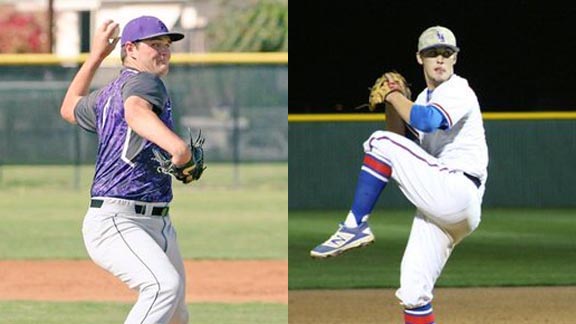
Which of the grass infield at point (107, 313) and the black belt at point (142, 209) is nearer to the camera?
the black belt at point (142, 209)

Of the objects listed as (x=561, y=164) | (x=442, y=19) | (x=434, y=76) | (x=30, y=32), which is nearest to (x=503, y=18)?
(x=442, y=19)

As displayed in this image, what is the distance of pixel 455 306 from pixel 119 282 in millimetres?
3257

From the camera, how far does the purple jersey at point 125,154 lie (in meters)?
4.93

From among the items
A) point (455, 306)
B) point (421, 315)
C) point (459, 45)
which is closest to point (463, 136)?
point (421, 315)

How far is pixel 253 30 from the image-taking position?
3575 cm

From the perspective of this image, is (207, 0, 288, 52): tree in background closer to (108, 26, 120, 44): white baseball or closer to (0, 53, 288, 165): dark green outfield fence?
(0, 53, 288, 165): dark green outfield fence

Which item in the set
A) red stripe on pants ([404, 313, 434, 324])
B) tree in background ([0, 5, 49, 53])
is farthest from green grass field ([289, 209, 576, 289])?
tree in background ([0, 5, 49, 53])

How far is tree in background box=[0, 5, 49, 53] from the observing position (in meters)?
35.5

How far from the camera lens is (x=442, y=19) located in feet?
68.9

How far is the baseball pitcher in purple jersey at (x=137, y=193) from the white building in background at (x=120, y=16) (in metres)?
30.6

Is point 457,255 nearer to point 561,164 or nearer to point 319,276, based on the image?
point 319,276

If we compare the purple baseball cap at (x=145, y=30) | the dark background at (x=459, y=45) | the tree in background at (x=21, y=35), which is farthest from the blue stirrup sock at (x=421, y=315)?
the tree in background at (x=21, y=35)

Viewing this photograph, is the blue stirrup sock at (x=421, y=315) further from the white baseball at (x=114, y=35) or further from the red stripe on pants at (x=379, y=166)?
the white baseball at (x=114, y=35)

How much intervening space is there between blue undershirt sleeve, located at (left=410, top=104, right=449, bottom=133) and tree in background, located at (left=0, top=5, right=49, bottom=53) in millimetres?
30655
